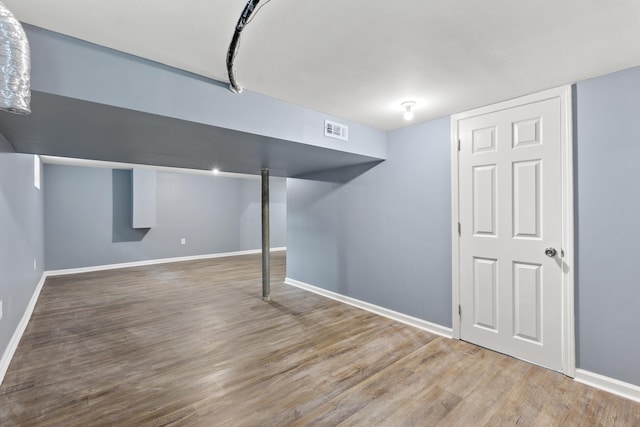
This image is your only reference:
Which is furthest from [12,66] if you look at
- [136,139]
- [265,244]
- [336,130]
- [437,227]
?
[265,244]

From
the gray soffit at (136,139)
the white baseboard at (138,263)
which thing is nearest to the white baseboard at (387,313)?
the gray soffit at (136,139)

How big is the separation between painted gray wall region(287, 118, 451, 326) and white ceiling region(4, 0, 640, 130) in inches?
36.5

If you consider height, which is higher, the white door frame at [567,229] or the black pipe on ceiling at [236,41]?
the black pipe on ceiling at [236,41]

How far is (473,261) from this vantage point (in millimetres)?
2639

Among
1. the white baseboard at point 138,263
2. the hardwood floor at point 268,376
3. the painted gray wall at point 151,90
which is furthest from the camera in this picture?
the white baseboard at point 138,263

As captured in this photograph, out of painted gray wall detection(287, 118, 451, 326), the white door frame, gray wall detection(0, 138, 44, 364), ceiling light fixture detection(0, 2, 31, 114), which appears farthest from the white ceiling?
gray wall detection(0, 138, 44, 364)

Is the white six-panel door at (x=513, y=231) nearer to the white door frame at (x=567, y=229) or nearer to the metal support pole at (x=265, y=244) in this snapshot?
the white door frame at (x=567, y=229)

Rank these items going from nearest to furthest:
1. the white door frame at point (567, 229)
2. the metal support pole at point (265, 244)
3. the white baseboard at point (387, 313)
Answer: the white door frame at point (567, 229)
the white baseboard at point (387, 313)
the metal support pole at point (265, 244)

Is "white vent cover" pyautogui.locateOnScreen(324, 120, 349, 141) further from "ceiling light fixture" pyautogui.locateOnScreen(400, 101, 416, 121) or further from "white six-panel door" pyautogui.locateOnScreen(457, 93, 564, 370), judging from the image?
"white six-panel door" pyautogui.locateOnScreen(457, 93, 564, 370)

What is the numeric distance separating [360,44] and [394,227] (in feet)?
6.89

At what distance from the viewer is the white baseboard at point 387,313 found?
2.88 metres

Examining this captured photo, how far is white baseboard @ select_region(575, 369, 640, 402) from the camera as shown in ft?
6.15

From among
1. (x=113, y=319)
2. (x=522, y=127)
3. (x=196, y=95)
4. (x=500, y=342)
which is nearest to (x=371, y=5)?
(x=196, y=95)

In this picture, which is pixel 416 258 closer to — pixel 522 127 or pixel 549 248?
pixel 549 248
